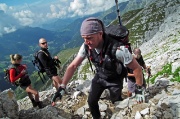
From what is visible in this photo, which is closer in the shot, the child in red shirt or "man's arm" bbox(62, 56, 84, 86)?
"man's arm" bbox(62, 56, 84, 86)

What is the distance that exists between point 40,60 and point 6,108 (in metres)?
4.09

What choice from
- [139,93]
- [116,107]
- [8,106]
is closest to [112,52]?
[139,93]

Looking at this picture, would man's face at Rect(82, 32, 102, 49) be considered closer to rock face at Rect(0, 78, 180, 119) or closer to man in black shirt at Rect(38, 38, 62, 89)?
rock face at Rect(0, 78, 180, 119)

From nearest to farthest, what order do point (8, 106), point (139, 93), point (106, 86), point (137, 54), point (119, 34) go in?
point (119, 34) → point (139, 93) → point (106, 86) → point (8, 106) → point (137, 54)

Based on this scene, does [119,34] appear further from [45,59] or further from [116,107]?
[45,59]

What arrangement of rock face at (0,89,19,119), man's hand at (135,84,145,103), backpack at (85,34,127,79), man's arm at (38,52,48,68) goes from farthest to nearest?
1. man's arm at (38,52,48,68)
2. rock face at (0,89,19,119)
3. man's hand at (135,84,145,103)
4. backpack at (85,34,127,79)

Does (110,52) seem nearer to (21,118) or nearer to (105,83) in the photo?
(105,83)

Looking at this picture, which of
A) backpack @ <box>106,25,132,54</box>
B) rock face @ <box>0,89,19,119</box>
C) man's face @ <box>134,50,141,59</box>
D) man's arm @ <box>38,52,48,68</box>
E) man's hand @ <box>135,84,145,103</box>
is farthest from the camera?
man's arm @ <box>38,52,48,68</box>

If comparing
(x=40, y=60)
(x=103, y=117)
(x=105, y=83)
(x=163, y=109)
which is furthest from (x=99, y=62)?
(x=40, y=60)

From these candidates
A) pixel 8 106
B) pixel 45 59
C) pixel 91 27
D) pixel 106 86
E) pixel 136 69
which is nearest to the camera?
pixel 91 27

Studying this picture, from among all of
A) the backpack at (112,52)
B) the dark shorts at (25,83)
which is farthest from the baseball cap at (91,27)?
the dark shorts at (25,83)

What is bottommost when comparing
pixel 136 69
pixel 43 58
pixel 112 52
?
pixel 43 58

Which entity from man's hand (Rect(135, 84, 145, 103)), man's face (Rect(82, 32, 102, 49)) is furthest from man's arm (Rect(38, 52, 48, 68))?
man's face (Rect(82, 32, 102, 49))

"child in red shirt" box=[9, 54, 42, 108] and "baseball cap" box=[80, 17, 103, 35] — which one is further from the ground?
"baseball cap" box=[80, 17, 103, 35]
